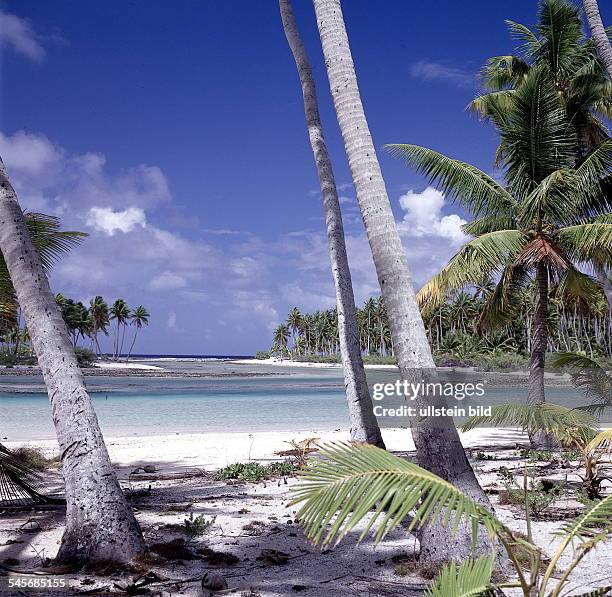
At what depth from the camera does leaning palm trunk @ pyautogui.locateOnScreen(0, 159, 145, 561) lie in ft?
15.5

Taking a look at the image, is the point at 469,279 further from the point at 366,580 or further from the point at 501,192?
the point at 366,580

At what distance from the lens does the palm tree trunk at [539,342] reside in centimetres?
1220

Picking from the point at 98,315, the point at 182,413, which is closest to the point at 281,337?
the point at 98,315

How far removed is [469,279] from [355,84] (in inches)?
255

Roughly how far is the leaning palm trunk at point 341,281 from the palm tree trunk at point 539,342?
5109 millimetres

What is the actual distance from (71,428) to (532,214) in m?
10.0

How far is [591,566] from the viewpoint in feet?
16.2

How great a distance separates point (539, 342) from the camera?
12477 mm

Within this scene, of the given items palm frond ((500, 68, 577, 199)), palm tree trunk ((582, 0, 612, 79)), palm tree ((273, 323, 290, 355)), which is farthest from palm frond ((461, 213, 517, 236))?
palm tree ((273, 323, 290, 355))

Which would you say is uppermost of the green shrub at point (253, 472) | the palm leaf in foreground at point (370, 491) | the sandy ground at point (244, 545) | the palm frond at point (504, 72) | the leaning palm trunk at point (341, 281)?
the palm frond at point (504, 72)

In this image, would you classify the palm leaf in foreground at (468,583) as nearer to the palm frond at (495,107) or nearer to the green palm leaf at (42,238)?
the green palm leaf at (42,238)

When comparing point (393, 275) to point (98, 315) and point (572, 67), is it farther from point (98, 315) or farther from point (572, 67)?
point (98, 315)

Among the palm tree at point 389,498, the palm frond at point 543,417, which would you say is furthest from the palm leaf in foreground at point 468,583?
the palm frond at point 543,417

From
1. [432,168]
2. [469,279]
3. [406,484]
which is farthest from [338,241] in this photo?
[406,484]
